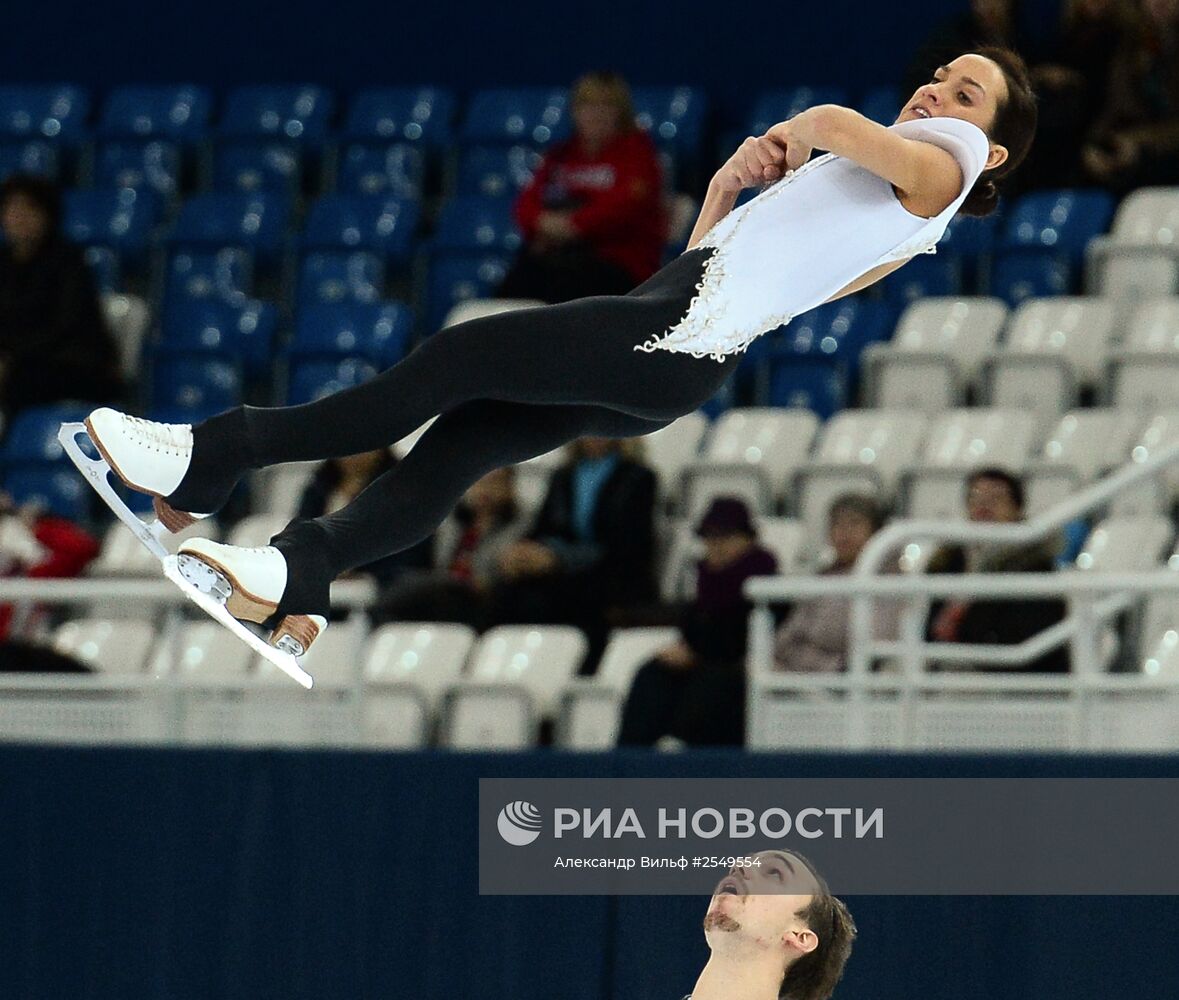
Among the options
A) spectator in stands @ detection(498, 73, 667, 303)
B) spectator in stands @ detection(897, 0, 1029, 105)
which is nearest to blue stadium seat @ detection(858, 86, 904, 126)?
spectator in stands @ detection(897, 0, 1029, 105)

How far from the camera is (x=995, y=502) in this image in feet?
24.2

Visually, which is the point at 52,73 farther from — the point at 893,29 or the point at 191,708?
the point at 191,708

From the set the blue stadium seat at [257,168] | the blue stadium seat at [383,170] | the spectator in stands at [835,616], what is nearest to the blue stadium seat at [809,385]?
the spectator in stands at [835,616]

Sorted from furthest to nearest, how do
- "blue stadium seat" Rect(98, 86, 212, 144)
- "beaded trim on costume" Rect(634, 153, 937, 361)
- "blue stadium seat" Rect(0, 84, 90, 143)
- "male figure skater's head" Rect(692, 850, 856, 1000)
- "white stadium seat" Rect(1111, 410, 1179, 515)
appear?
"blue stadium seat" Rect(0, 84, 90, 143)
"blue stadium seat" Rect(98, 86, 212, 144)
"white stadium seat" Rect(1111, 410, 1179, 515)
"male figure skater's head" Rect(692, 850, 856, 1000)
"beaded trim on costume" Rect(634, 153, 937, 361)

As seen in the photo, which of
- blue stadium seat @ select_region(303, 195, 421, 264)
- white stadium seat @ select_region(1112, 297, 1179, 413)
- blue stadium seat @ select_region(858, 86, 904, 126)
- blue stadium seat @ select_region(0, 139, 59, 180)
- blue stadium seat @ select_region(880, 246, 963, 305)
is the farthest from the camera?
blue stadium seat @ select_region(0, 139, 59, 180)

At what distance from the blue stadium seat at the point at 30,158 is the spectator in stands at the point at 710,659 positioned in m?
5.29

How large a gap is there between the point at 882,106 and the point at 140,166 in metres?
3.71

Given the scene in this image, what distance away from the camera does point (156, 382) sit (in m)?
A: 10.2

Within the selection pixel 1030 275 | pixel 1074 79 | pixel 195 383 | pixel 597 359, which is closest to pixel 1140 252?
pixel 1030 275

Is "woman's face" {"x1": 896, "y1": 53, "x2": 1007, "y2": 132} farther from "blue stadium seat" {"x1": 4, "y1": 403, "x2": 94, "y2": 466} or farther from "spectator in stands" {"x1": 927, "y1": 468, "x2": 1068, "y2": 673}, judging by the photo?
"blue stadium seat" {"x1": 4, "y1": 403, "x2": 94, "y2": 466}

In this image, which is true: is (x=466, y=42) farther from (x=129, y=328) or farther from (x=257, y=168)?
(x=129, y=328)

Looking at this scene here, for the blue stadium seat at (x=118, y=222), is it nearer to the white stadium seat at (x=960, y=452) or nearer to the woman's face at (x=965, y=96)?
the white stadium seat at (x=960, y=452)

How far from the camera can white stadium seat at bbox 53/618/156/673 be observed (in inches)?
339

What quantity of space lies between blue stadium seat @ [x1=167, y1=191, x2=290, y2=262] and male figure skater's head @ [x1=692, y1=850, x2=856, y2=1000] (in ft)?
20.9
